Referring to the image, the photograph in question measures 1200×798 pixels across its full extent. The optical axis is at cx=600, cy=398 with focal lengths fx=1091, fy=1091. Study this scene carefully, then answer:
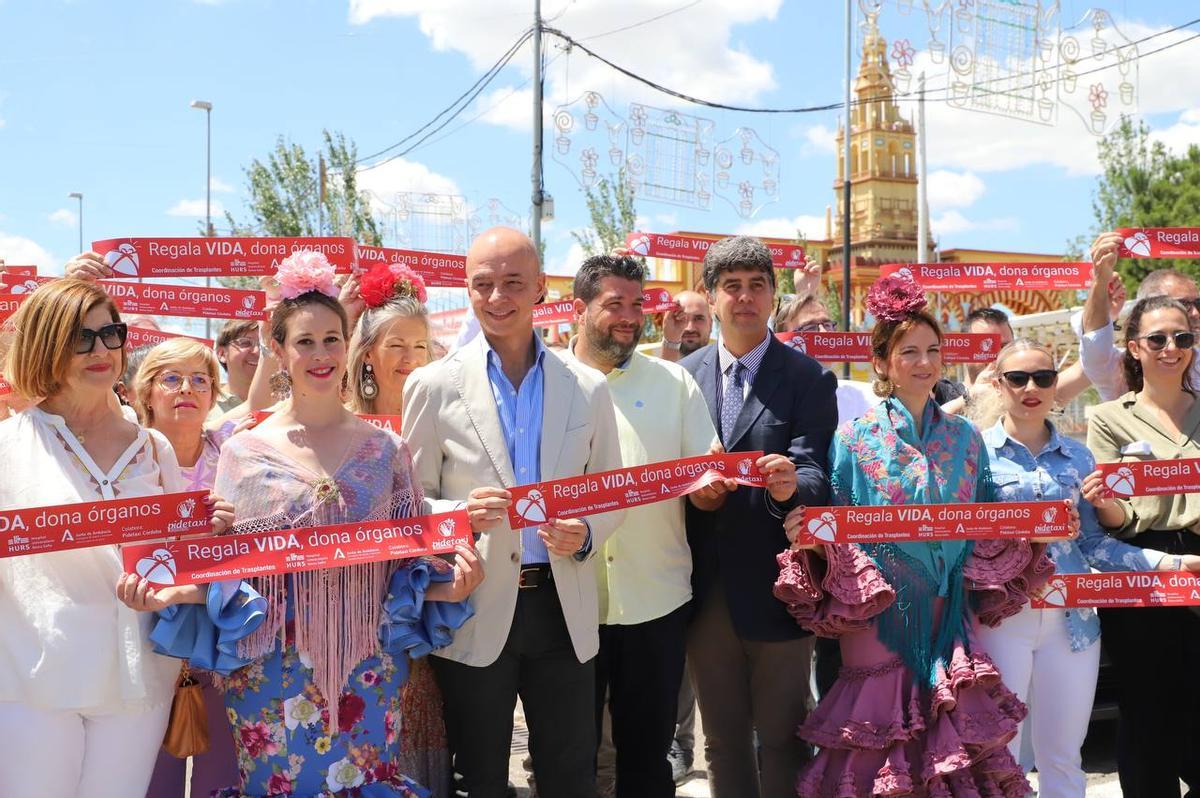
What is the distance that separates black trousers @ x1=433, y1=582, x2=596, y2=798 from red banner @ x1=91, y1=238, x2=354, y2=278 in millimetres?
2248

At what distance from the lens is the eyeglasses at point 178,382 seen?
475cm

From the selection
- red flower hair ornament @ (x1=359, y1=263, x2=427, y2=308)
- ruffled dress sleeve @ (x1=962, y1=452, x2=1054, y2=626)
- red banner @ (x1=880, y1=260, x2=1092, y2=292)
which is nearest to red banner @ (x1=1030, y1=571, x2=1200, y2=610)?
ruffled dress sleeve @ (x1=962, y1=452, x2=1054, y2=626)

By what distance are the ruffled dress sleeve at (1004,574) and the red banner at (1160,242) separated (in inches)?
85.3

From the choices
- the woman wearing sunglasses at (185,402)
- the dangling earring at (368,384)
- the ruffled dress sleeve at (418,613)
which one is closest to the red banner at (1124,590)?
the ruffled dress sleeve at (418,613)

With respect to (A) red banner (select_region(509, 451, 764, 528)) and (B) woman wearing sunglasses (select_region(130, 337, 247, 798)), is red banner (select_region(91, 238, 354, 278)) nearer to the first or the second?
(B) woman wearing sunglasses (select_region(130, 337, 247, 798))

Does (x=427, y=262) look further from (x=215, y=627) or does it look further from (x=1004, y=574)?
(x=1004, y=574)

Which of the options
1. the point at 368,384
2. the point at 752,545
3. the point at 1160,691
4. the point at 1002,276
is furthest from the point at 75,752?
the point at 1002,276

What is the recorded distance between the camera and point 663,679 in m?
4.40

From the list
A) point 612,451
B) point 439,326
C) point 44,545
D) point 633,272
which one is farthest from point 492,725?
point 439,326

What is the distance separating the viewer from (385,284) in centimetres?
516

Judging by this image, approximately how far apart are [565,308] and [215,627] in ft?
12.7

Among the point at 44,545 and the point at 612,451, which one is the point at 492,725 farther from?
the point at 44,545

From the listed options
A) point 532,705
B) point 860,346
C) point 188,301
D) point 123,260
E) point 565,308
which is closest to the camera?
point 532,705

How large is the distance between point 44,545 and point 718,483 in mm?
2339
